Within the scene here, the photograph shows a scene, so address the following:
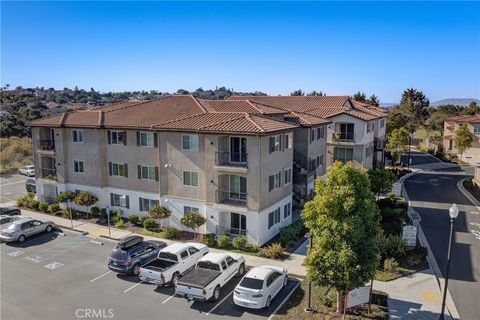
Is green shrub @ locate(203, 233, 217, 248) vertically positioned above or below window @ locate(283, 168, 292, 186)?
below

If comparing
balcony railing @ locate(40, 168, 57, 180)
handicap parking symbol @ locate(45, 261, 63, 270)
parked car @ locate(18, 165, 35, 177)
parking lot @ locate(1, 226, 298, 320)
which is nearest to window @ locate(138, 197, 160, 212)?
parking lot @ locate(1, 226, 298, 320)

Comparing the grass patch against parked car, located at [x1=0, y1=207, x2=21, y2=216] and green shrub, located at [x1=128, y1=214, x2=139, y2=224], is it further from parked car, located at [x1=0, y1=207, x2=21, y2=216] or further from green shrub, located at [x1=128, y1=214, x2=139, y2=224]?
parked car, located at [x1=0, y1=207, x2=21, y2=216]

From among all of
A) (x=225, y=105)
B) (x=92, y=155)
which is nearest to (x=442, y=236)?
(x=225, y=105)

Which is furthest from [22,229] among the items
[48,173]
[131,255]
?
[131,255]

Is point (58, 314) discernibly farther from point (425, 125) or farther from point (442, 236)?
point (425, 125)

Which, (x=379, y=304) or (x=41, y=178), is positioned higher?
(x=41, y=178)

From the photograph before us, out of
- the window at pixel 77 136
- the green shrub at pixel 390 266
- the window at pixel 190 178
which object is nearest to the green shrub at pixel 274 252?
the green shrub at pixel 390 266
